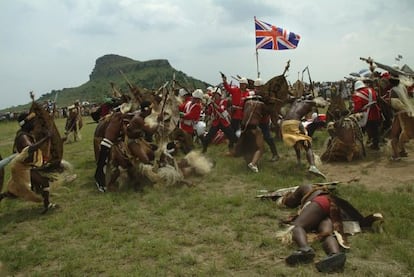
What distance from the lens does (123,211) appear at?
23.3 feet

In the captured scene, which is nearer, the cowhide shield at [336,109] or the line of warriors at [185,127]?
the line of warriors at [185,127]

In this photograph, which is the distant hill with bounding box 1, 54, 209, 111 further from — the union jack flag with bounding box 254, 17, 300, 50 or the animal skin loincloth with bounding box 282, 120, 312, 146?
the animal skin loincloth with bounding box 282, 120, 312, 146

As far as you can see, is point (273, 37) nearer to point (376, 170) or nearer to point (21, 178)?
point (376, 170)

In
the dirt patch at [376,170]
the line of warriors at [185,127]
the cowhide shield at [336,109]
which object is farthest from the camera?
the cowhide shield at [336,109]

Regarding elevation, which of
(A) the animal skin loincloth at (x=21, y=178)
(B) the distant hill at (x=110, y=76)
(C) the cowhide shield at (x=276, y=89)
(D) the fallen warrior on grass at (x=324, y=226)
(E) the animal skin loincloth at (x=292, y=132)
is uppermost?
(B) the distant hill at (x=110, y=76)

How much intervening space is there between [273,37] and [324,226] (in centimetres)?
1020

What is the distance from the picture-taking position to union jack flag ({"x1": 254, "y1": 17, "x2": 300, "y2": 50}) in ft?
47.2

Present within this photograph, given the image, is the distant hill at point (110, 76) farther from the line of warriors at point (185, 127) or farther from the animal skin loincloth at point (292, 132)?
the animal skin loincloth at point (292, 132)

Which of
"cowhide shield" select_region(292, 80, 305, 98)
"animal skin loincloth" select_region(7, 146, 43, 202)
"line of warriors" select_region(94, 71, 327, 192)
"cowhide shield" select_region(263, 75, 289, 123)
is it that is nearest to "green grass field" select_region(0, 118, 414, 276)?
"animal skin loincloth" select_region(7, 146, 43, 202)

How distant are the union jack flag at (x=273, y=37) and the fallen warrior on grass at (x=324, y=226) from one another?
30.2 feet

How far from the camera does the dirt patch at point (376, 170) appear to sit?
7.87m

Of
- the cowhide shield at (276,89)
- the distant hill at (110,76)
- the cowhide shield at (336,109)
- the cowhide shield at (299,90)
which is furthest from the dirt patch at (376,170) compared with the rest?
the distant hill at (110,76)

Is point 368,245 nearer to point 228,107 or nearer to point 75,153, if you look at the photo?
point 228,107

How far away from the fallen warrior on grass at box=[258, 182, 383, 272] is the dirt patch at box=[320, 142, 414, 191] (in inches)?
89.3
